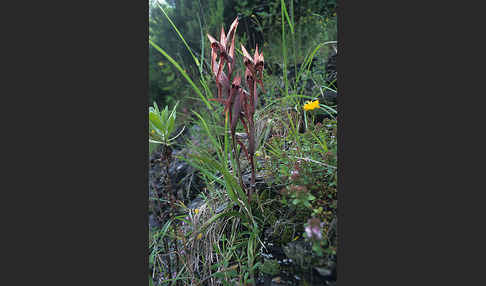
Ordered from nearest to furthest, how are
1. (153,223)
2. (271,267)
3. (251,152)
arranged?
(271,267) < (251,152) < (153,223)

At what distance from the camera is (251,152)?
4.39ft

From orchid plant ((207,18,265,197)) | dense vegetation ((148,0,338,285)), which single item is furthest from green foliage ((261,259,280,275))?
orchid plant ((207,18,265,197))

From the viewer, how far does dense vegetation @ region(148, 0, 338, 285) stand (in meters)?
1.23

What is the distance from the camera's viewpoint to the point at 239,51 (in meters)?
1.59

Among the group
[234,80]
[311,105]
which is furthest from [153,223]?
[311,105]

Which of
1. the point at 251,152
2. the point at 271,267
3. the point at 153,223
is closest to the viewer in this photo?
the point at 271,267

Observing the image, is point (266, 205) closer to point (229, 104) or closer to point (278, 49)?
point (229, 104)

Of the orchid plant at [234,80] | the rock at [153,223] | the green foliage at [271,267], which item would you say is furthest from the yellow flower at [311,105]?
the rock at [153,223]

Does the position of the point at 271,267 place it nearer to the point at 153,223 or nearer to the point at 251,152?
the point at 251,152

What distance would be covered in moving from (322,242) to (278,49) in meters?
1.16

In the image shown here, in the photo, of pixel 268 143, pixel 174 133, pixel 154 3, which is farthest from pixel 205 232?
pixel 154 3

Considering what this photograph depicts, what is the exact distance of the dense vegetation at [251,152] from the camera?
1232mm

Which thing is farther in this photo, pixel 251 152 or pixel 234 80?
pixel 251 152

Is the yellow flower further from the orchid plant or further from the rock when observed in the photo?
the rock
